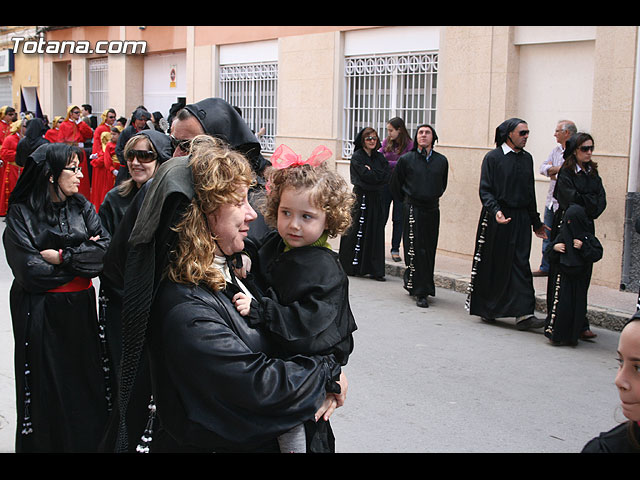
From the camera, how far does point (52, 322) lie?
14.7 ft

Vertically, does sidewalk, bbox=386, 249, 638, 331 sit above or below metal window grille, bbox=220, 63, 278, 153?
below

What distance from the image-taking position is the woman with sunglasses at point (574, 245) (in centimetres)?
724

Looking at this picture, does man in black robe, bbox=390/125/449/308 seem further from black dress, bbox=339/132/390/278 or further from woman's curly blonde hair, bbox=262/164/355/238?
woman's curly blonde hair, bbox=262/164/355/238

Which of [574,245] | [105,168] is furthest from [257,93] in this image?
[574,245]

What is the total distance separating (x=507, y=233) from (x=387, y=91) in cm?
544

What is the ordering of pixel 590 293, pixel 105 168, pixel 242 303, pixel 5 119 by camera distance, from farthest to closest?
pixel 5 119, pixel 105 168, pixel 590 293, pixel 242 303

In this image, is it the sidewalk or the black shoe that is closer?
the black shoe

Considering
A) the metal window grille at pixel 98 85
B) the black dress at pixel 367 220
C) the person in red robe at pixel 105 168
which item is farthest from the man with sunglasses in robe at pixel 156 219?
the metal window grille at pixel 98 85

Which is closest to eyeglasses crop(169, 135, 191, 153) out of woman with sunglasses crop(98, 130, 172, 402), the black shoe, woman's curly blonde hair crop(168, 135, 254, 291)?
woman with sunglasses crop(98, 130, 172, 402)

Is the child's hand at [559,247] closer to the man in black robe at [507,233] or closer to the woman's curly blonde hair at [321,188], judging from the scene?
the man in black robe at [507,233]

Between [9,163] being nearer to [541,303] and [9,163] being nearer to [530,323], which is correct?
[541,303]

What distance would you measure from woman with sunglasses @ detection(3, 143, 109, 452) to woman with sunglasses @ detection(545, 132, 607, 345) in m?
4.36

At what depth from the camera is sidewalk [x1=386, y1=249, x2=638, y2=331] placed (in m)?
8.02
